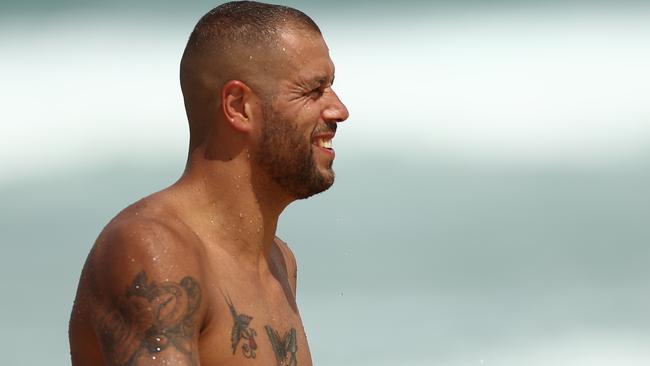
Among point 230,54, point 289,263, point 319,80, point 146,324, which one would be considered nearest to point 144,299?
point 146,324

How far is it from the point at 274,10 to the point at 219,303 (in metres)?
0.85

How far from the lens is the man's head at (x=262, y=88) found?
499cm

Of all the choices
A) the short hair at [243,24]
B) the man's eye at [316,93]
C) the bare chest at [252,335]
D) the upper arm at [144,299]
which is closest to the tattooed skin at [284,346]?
the bare chest at [252,335]

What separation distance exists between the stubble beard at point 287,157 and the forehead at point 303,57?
0.41 feet

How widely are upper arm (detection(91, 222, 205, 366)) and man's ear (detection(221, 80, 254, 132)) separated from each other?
420mm

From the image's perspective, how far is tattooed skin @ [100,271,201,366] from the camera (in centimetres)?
461

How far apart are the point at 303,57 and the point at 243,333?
79 centimetres

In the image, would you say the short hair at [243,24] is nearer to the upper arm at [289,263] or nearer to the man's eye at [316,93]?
the man's eye at [316,93]

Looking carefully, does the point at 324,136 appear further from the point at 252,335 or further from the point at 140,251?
the point at 140,251

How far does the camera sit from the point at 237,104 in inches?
197

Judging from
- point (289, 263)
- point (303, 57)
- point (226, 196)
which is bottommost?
point (226, 196)

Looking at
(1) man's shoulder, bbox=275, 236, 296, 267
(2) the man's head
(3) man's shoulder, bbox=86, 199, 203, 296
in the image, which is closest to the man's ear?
(2) the man's head

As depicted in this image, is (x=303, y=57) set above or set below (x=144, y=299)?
above

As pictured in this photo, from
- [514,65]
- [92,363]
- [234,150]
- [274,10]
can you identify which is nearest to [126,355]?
[92,363]
